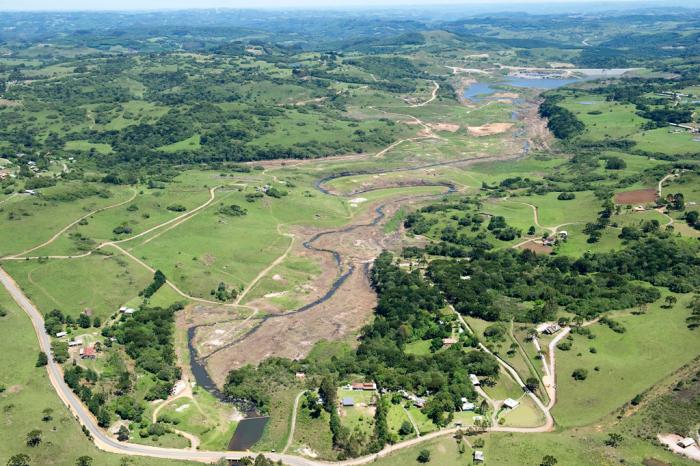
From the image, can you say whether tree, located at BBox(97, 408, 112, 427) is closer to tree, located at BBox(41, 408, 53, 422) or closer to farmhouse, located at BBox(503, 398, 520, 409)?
tree, located at BBox(41, 408, 53, 422)

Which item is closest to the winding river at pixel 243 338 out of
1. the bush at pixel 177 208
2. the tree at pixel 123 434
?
the tree at pixel 123 434

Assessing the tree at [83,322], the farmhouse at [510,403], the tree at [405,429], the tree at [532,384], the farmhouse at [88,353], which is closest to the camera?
the tree at [405,429]

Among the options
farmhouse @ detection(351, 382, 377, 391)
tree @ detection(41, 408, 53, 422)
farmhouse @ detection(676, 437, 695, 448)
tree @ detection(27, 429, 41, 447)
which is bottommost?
tree @ detection(41, 408, 53, 422)

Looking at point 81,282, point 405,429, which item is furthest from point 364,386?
point 81,282

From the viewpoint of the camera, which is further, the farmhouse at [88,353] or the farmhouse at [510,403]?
the farmhouse at [88,353]

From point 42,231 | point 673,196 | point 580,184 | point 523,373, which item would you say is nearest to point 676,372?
point 523,373

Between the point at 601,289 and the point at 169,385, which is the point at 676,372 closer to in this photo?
the point at 601,289

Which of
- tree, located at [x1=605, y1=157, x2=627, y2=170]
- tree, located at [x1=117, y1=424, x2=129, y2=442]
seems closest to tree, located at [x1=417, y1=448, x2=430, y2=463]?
tree, located at [x1=117, y1=424, x2=129, y2=442]

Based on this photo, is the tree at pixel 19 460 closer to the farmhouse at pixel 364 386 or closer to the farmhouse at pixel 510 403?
the farmhouse at pixel 364 386
